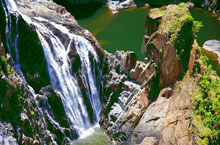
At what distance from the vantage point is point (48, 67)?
56.1ft

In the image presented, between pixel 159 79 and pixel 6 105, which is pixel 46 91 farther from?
pixel 159 79

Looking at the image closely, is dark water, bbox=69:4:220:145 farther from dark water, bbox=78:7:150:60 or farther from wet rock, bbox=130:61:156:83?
wet rock, bbox=130:61:156:83

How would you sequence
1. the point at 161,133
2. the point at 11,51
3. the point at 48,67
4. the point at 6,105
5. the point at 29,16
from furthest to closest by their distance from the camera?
the point at 29,16
the point at 48,67
the point at 11,51
the point at 161,133
the point at 6,105

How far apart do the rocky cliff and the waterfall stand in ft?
3.90

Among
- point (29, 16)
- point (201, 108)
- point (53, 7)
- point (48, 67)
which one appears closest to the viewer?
point (201, 108)

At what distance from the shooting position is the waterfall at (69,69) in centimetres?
1720

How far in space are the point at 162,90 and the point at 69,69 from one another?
6434 millimetres

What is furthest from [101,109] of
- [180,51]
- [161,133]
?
[180,51]

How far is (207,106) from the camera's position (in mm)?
11984

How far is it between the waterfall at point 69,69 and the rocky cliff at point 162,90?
46.8 inches

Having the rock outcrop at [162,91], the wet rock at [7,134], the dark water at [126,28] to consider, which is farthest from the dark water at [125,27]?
the wet rock at [7,134]

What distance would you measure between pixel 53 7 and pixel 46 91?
8624 mm

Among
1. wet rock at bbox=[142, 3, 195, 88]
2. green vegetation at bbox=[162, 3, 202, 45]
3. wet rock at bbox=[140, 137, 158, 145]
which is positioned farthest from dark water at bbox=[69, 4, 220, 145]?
wet rock at bbox=[140, 137, 158, 145]

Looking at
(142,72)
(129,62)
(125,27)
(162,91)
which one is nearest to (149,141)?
(162,91)
